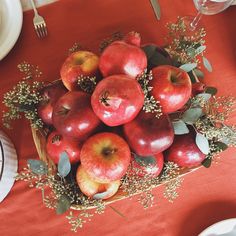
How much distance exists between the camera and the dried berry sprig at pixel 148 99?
0.54 metres

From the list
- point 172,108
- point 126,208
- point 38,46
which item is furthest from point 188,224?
point 38,46

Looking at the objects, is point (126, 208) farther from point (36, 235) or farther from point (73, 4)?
point (73, 4)

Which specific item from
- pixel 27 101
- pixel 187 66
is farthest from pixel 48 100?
pixel 187 66

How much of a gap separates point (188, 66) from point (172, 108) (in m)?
0.09

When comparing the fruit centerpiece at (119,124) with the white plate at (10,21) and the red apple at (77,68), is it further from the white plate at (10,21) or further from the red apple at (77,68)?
the white plate at (10,21)

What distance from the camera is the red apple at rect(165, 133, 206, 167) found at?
0.61 m

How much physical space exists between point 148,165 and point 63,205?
0.51 ft

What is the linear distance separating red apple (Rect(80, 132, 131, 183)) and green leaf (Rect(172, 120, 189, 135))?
100 mm

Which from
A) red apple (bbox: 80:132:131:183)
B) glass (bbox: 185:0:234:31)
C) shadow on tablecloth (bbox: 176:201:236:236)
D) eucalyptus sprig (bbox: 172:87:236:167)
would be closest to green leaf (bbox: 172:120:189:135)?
eucalyptus sprig (bbox: 172:87:236:167)

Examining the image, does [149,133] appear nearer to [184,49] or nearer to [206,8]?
[184,49]

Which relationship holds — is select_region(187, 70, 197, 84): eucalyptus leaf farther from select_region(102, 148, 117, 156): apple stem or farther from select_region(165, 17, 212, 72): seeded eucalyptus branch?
select_region(102, 148, 117, 156): apple stem

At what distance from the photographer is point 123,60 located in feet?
1.80

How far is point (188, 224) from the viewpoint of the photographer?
2.28 ft

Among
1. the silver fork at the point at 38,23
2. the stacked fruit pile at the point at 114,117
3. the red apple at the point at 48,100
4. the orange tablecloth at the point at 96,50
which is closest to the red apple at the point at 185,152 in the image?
the stacked fruit pile at the point at 114,117
